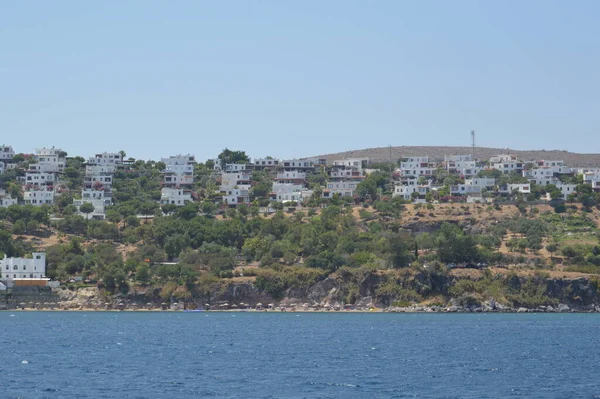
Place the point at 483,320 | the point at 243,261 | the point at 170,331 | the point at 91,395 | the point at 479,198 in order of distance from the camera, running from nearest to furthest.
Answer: the point at 91,395, the point at 170,331, the point at 483,320, the point at 243,261, the point at 479,198

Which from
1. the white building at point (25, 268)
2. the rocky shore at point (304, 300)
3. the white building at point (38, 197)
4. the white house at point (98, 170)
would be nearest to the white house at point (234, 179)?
the white house at point (98, 170)

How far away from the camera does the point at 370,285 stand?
115 meters

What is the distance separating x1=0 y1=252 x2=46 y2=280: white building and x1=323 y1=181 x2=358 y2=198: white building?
4911cm

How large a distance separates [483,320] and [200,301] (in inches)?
1151

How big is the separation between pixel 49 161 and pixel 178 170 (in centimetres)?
1870

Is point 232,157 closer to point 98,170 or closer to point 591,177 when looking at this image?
point 98,170

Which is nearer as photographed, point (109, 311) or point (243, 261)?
point (109, 311)

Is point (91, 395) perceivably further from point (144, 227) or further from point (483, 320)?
point (144, 227)

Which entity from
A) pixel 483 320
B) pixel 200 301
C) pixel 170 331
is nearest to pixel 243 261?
pixel 200 301

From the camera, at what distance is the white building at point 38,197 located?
518 ft

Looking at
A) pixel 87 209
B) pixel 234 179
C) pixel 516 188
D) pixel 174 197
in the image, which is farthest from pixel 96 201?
pixel 516 188

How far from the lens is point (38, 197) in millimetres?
158375

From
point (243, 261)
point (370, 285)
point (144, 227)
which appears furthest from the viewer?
point (144, 227)

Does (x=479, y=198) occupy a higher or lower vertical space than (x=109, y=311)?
higher
